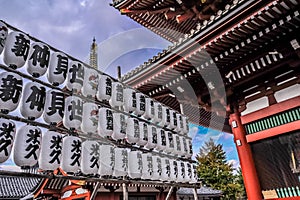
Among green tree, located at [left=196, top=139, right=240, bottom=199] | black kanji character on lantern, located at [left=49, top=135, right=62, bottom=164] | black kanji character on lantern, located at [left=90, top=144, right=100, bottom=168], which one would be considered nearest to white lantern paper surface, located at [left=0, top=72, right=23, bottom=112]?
black kanji character on lantern, located at [left=49, top=135, right=62, bottom=164]

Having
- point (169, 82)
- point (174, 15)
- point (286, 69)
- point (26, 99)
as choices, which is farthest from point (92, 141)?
point (174, 15)

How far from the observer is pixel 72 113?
5.18 m

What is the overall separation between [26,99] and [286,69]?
6.07m

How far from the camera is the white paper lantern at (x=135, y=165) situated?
20.7ft

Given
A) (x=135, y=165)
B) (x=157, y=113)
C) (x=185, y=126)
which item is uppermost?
(x=157, y=113)

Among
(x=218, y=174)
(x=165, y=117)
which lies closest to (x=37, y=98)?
(x=165, y=117)

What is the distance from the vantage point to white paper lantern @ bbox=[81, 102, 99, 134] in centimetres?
550

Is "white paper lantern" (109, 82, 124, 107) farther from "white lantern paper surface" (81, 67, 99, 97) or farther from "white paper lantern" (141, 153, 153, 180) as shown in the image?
"white paper lantern" (141, 153, 153, 180)

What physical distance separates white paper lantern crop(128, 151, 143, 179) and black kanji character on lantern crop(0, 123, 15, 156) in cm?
310

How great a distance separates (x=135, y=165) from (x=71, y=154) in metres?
1.97

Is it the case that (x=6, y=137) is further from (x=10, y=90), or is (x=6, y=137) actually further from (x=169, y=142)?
(x=169, y=142)

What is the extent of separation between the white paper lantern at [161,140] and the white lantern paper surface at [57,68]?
3.37 m

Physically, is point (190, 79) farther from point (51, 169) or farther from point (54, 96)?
point (51, 169)

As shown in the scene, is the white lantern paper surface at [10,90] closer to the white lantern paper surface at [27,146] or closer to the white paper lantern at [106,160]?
the white lantern paper surface at [27,146]
